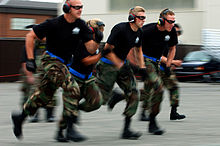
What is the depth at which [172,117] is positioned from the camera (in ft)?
31.7

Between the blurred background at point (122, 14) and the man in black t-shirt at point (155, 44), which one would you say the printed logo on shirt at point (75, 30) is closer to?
the man in black t-shirt at point (155, 44)

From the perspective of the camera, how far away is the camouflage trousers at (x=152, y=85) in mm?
7898

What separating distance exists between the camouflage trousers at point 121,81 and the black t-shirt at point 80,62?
1.35 feet

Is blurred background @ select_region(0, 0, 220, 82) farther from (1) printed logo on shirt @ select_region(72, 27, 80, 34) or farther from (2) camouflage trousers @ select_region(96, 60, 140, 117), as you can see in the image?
(1) printed logo on shirt @ select_region(72, 27, 80, 34)

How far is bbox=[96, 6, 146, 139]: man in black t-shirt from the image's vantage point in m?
7.30

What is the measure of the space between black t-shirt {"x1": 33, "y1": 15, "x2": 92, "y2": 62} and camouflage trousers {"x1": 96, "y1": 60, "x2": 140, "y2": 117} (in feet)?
3.09

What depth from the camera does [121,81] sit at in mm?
7441

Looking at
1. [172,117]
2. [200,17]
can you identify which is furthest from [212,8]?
[172,117]

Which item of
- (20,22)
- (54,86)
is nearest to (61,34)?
(54,86)

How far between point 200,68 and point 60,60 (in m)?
15.3

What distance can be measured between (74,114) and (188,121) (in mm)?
Answer: 3366

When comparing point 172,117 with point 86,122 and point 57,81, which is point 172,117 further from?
point 57,81

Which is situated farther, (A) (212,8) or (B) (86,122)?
(A) (212,8)

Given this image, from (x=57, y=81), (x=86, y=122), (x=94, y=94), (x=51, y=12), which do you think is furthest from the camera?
(x=51, y=12)
